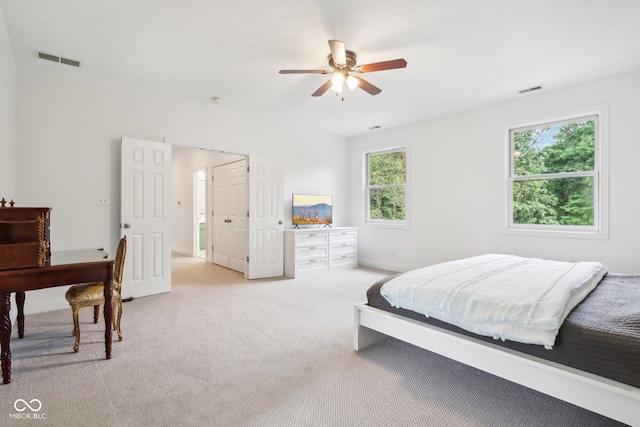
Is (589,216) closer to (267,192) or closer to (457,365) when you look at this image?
(457,365)

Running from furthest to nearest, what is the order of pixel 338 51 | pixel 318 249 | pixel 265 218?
pixel 318 249
pixel 265 218
pixel 338 51

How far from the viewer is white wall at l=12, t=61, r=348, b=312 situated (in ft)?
10.8

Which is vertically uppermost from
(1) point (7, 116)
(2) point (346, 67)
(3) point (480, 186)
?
(2) point (346, 67)

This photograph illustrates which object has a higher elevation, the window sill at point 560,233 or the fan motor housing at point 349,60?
the fan motor housing at point 349,60

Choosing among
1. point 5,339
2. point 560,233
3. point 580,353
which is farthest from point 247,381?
Result: point 560,233

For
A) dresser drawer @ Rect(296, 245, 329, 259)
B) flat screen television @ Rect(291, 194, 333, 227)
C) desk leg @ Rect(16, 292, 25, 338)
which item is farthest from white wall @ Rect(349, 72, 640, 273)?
desk leg @ Rect(16, 292, 25, 338)

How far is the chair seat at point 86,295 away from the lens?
2.33 m

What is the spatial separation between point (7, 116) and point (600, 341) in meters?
4.58

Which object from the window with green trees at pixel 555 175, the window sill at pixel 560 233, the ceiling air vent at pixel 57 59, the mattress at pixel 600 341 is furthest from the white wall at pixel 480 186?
the ceiling air vent at pixel 57 59

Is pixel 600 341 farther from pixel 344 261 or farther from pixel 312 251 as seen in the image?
pixel 344 261

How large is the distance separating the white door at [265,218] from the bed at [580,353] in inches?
126

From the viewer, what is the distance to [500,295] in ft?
5.86

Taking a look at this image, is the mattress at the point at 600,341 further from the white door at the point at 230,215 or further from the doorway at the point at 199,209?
the doorway at the point at 199,209

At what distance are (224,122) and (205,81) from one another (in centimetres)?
103
